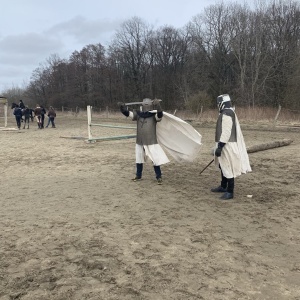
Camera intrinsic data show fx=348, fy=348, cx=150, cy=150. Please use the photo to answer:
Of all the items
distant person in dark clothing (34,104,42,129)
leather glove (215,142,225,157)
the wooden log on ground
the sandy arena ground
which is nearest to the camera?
the sandy arena ground

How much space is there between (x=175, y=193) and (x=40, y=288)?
3.78m

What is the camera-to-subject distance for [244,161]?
6246 millimetres

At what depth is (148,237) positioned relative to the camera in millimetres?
4363

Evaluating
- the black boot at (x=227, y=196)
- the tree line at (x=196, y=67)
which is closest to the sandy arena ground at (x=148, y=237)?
the black boot at (x=227, y=196)

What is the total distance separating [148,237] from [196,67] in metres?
54.1

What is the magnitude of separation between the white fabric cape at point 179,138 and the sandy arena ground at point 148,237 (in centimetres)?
62

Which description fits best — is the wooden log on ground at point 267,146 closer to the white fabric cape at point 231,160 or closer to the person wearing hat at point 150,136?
the person wearing hat at point 150,136

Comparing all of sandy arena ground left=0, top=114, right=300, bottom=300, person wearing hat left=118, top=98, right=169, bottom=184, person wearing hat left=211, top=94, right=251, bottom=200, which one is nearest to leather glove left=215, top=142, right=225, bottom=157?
person wearing hat left=211, top=94, right=251, bottom=200

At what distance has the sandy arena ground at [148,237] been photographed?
3.17 metres

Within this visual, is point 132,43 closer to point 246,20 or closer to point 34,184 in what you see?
point 246,20

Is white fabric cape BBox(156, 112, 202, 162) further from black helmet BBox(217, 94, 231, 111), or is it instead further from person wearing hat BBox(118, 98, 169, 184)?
→ black helmet BBox(217, 94, 231, 111)

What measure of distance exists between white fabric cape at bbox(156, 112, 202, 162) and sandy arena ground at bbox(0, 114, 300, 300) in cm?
62

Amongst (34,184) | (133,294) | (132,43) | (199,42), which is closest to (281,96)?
(199,42)

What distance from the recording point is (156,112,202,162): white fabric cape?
7852mm
